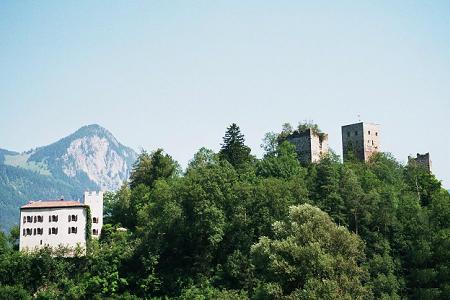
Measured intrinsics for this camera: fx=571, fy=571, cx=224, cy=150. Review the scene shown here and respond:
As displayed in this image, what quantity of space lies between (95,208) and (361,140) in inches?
2038

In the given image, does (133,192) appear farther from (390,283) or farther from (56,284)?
(390,283)

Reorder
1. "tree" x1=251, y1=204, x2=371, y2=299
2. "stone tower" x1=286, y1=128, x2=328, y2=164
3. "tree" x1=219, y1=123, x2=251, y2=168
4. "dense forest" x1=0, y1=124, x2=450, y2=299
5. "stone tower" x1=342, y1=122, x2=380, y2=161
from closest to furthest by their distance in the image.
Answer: "tree" x1=251, y1=204, x2=371, y2=299 → "dense forest" x1=0, y1=124, x2=450, y2=299 → "tree" x1=219, y1=123, x2=251, y2=168 → "stone tower" x1=286, y1=128, x2=328, y2=164 → "stone tower" x1=342, y1=122, x2=380, y2=161

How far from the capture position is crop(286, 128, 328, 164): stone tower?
89.1m

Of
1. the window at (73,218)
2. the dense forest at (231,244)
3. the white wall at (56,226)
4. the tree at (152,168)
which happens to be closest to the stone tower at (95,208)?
the dense forest at (231,244)

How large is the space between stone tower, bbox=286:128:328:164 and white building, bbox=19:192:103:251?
124 ft

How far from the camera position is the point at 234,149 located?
77188 millimetres

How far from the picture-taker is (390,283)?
53.9 meters

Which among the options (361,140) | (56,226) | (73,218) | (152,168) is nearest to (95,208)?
(73,218)

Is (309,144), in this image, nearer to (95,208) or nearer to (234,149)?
(234,149)

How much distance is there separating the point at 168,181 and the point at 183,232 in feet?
65.8

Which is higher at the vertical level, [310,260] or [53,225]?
[53,225]

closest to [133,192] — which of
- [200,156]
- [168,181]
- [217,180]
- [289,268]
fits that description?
[168,181]

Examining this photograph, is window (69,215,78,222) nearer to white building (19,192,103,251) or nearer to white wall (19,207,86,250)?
white building (19,192,103,251)

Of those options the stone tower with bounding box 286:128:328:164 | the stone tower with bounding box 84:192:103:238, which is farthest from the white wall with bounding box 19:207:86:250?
the stone tower with bounding box 286:128:328:164
